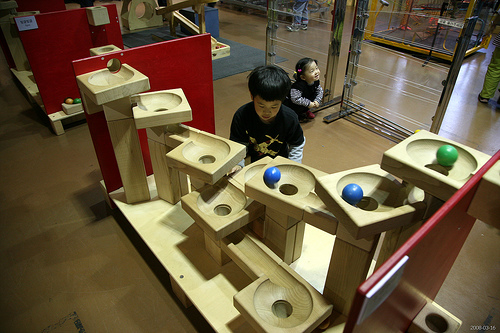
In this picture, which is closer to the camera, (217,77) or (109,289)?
(109,289)

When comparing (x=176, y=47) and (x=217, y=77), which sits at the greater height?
(x=176, y=47)

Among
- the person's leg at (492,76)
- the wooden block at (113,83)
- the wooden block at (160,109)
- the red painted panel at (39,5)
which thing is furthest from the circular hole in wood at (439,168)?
the red painted panel at (39,5)

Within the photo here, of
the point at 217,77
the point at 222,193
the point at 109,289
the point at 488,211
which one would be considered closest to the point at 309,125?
the point at 217,77

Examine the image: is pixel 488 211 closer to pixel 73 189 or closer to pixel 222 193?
pixel 222 193

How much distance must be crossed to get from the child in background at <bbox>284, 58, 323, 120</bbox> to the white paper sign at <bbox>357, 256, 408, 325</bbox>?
2596 millimetres

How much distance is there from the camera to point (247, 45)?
5.31 m

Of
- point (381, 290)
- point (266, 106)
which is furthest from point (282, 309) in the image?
point (266, 106)

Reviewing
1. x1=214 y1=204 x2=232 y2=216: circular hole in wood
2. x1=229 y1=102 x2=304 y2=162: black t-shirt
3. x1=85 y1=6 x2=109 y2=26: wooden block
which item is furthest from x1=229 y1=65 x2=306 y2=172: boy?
x1=85 y1=6 x2=109 y2=26: wooden block

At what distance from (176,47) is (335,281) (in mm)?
1444

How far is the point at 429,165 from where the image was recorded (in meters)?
1.03

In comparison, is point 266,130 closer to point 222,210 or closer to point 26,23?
point 222,210

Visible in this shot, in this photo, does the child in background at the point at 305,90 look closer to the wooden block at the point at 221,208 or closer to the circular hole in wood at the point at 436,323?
the wooden block at the point at 221,208

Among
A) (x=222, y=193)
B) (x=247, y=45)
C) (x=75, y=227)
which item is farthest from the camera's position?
(x=247, y=45)

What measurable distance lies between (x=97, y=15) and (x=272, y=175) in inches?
99.0
